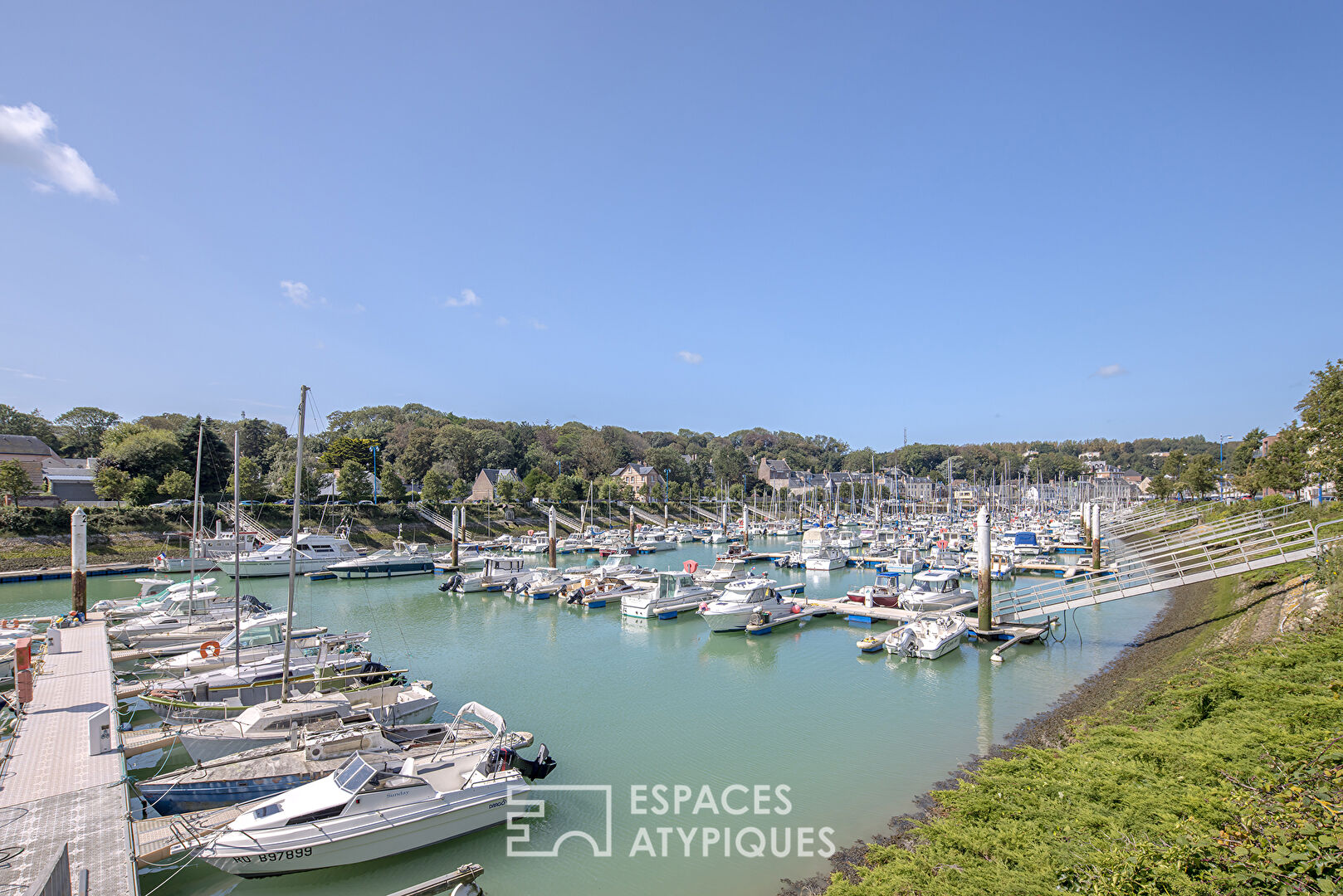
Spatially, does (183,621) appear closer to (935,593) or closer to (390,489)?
(935,593)

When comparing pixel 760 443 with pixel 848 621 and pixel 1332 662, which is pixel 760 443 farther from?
pixel 1332 662

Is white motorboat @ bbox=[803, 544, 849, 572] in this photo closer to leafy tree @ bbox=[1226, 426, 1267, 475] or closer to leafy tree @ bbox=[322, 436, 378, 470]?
leafy tree @ bbox=[1226, 426, 1267, 475]

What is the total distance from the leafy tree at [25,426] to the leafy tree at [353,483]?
Answer: 45.0 metres

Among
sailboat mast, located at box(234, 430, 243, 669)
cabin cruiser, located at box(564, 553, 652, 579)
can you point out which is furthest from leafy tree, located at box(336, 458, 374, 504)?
sailboat mast, located at box(234, 430, 243, 669)

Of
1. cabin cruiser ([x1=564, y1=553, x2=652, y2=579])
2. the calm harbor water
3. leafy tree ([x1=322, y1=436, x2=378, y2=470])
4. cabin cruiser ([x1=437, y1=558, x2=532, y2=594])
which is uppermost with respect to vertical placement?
leafy tree ([x1=322, y1=436, x2=378, y2=470])

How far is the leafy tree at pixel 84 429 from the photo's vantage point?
83.4 m

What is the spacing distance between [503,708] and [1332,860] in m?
18.2

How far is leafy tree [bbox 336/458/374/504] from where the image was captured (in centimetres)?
6694

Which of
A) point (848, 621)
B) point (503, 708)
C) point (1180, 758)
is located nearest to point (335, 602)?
point (503, 708)

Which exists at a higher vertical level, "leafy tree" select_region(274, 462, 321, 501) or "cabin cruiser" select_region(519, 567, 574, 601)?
"leafy tree" select_region(274, 462, 321, 501)

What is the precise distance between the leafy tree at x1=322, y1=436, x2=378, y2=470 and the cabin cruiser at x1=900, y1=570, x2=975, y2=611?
70.5 metres

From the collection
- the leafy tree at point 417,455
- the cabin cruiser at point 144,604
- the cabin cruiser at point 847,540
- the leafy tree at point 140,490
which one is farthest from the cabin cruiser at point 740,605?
the leafy tree at point 417,455

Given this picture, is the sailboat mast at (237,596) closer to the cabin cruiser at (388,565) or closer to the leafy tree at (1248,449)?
the cabin cruiser at (388,565)

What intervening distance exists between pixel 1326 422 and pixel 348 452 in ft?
298
